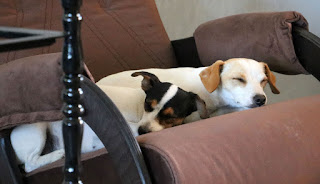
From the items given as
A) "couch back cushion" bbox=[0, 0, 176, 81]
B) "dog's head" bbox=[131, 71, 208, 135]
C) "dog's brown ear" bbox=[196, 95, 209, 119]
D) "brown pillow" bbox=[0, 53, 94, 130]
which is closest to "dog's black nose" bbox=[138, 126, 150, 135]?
"dog's head" bbox=[131, 71, 208, 135]

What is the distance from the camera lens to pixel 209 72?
4.30 ft

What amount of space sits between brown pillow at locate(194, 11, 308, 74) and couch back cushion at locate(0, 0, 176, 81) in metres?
0.19

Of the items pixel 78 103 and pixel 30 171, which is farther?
pixel 30 171

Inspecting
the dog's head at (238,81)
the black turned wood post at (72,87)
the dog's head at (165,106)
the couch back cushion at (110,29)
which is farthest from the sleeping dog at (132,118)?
the black turned wood post at (72,87)

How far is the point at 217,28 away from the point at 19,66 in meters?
0.94

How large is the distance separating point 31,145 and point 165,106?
0.37m

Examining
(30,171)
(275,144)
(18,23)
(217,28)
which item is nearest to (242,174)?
(275,144)

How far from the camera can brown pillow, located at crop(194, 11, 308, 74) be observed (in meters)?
1.43

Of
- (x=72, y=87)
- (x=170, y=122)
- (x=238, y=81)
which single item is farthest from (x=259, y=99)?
(x=72, y=87)

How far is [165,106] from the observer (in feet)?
3.88

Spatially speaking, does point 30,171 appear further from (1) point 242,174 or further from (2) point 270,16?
(2) point 270,16

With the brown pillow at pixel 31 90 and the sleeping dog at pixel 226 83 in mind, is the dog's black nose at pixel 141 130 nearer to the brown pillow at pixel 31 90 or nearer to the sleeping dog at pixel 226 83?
the sleeping dog at pixel 226 83

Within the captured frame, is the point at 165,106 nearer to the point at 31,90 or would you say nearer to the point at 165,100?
the point at 165,100

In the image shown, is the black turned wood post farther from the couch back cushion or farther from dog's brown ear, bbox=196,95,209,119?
the couch back cushion
